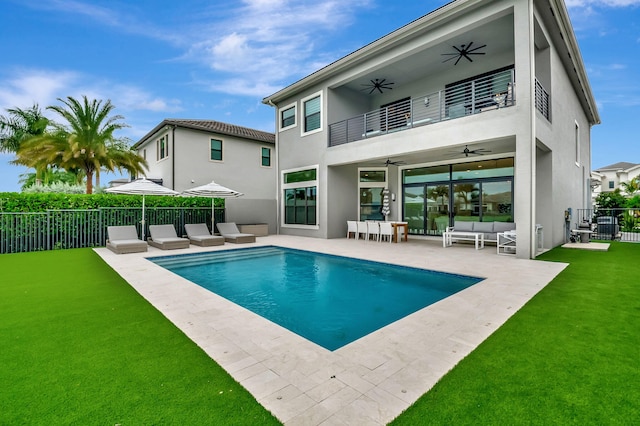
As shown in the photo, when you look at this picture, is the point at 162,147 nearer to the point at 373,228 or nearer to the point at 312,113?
the point at 312,113

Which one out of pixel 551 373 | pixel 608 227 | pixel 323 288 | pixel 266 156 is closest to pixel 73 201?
pixel 323 288

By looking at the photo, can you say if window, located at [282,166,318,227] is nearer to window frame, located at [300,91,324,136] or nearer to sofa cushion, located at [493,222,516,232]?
window frame, located at [300,91,324,136]

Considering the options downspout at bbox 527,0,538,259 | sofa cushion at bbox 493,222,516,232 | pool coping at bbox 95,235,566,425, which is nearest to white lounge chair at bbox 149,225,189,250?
pool coping at bbox 95,235,566,425

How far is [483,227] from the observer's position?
38.8 ft

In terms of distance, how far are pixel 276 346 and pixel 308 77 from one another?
13.7m

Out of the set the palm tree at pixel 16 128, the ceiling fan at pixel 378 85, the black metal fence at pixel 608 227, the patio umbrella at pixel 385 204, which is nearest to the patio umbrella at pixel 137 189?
the patio umbrella at pixel 385 204

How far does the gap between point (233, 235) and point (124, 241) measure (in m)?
3.99

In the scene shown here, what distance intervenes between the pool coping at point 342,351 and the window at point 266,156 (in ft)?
53.2

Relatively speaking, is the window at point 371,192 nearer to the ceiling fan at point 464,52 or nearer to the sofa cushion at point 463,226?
the sofa cushion at point 463,226

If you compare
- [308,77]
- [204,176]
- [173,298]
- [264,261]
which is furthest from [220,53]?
[173,298]

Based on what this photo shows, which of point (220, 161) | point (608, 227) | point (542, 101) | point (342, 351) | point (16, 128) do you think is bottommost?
point (342, 351)

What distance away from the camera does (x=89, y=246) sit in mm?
12141

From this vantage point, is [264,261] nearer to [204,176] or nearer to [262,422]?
[262,422]

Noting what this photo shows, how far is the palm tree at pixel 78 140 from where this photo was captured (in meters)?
16.9
